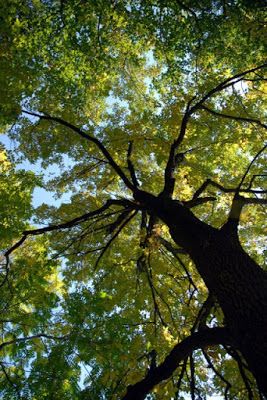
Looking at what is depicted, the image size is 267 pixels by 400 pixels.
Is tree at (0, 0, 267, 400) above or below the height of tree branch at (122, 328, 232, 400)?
above

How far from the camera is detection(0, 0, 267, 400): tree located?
3662 mm

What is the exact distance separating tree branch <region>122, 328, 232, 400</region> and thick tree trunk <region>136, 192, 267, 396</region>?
7.2 inches

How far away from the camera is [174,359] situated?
Result: 2967mm

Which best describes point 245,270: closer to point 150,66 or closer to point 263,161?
point 263,161

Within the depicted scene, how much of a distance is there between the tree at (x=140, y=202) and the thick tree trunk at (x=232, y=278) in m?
0.01

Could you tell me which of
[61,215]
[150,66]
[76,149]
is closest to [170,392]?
[61,215]

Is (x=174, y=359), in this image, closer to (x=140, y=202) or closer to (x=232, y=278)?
(x=232, y=278)

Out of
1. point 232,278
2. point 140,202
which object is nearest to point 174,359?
point 232,278

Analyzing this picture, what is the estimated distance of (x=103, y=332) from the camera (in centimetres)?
435

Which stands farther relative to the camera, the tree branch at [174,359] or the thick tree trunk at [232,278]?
the tree branch at [174,359]

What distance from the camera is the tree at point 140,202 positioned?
12.0 feet

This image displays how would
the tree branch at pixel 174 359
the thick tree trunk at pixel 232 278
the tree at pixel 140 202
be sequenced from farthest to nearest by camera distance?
the tree at pixel 140 202 < the tree branch at pixel 174 359 < the thick tree trunk at pixel 232 278

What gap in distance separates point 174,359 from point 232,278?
2.73ft

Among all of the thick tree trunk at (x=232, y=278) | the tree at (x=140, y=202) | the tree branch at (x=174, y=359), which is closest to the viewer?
the thick tree trunk at (x=232, y=278)
